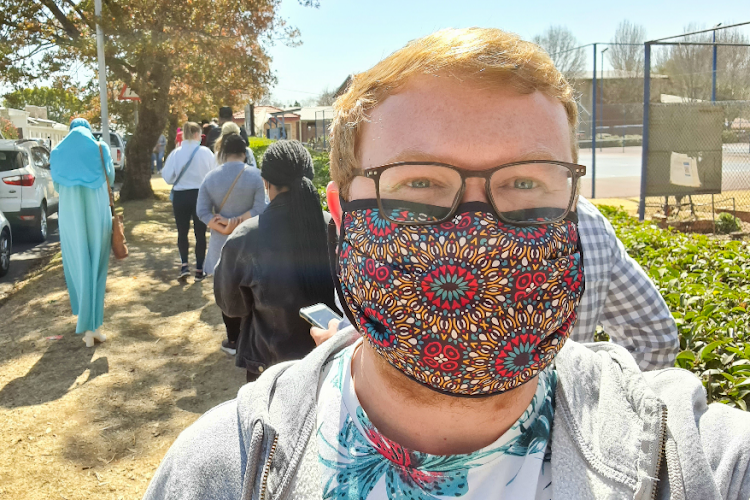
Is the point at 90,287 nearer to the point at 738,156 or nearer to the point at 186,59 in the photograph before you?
the point at 186,59

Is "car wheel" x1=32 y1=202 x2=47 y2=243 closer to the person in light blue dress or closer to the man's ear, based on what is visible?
the person in light blue dress

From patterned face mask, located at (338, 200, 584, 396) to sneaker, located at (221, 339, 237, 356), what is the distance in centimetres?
478

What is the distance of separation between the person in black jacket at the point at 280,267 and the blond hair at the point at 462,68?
89.5 inches

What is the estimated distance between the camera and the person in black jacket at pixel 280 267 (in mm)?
3582

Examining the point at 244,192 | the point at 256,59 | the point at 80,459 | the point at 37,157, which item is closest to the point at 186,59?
the point at 256,59

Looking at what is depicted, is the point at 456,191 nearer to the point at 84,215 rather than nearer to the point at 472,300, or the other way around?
the point at 472,300

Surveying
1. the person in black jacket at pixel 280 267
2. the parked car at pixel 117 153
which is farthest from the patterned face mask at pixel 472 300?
the parked car at pixel 117 153

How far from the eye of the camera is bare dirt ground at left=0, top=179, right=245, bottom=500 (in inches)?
157

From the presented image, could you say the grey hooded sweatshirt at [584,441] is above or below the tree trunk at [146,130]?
below

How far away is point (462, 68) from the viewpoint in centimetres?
125

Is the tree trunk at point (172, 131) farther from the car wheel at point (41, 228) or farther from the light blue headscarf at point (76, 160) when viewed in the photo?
the light blue headscarf at point (76, 160)

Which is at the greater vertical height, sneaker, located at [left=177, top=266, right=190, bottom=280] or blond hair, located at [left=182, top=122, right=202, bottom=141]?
blond hair, located at [left=182, top=122, right=202, bottom=141]

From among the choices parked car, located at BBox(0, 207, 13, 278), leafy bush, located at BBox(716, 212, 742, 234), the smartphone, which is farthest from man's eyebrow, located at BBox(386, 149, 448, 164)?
parked car, located at BBox(0, 207, 13, 278)

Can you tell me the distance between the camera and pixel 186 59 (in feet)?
47.8
